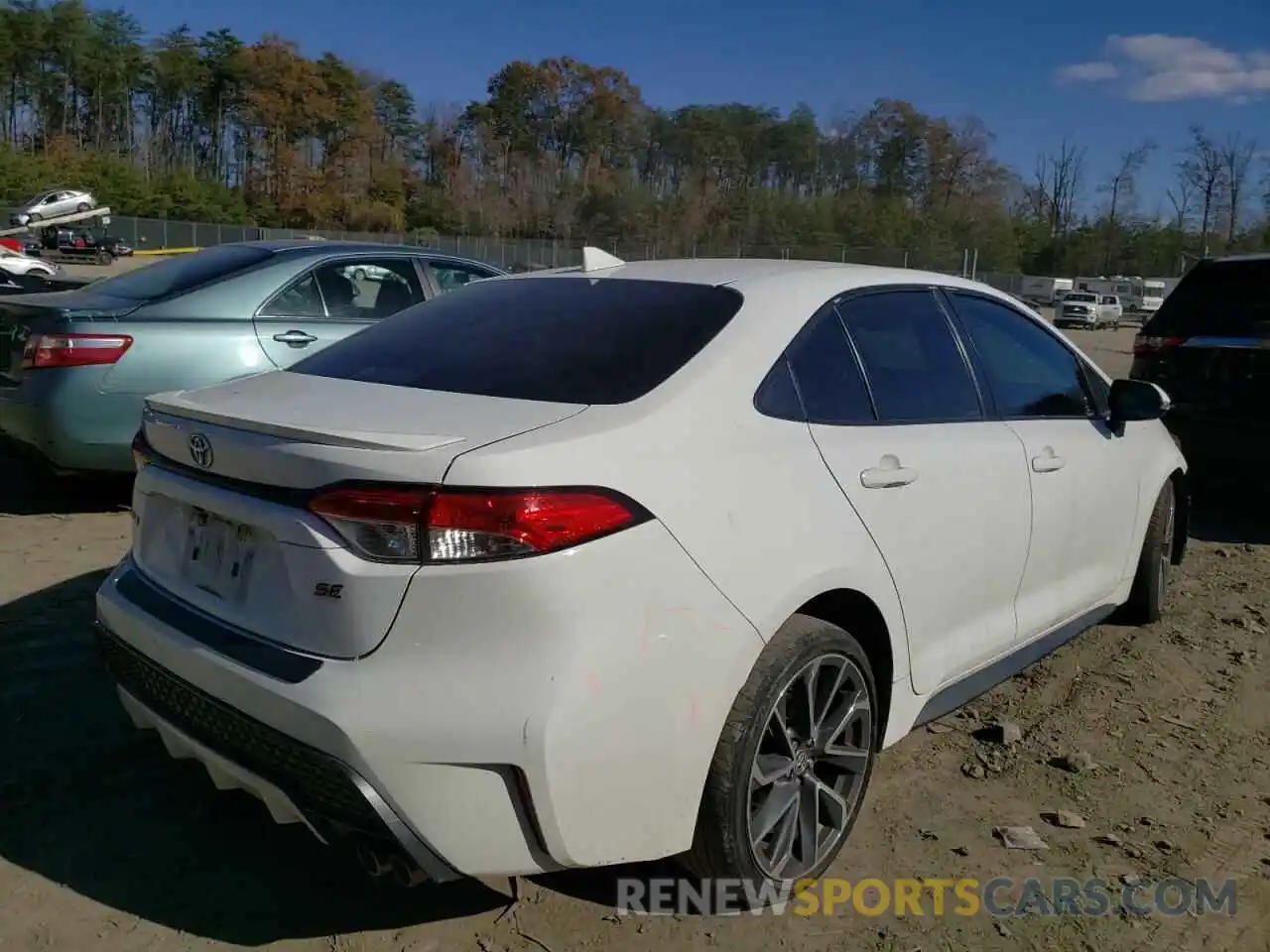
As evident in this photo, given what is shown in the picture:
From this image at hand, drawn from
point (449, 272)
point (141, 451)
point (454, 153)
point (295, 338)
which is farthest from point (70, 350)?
point (454, 153)

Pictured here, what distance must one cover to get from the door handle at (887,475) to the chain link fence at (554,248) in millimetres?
16291

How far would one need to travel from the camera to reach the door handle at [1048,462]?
11.5ft

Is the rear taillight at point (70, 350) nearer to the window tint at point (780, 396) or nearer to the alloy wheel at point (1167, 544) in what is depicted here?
the window tint at point (780, 396)

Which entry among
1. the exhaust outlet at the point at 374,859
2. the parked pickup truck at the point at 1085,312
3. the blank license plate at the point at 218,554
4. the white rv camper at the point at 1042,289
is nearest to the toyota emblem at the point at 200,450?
the blank license plate at the point at 218,554

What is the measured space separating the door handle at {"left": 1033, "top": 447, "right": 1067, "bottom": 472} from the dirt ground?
920 millimetres

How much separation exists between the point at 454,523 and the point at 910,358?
5.65 feet

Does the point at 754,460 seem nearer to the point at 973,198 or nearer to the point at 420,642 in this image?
the point at 420,642

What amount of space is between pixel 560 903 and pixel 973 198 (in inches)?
3284

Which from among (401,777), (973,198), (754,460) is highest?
(973,198)

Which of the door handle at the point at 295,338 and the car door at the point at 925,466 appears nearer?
the car door at the point at 925,466

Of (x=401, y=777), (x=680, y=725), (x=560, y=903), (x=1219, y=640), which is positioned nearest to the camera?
(x=401, y=777)

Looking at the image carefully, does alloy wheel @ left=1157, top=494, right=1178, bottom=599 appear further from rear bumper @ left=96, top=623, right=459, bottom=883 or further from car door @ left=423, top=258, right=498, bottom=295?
car door @ left=423, top=258, right=498, bottom=295

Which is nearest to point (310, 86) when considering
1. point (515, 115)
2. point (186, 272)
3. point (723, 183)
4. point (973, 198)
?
point (515, 115)

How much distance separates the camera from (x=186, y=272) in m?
5.89
